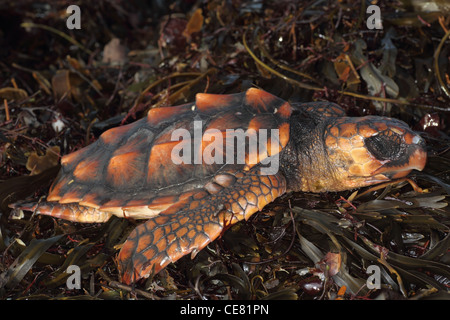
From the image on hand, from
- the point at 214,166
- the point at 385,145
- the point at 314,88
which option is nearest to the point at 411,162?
the point at 385,145

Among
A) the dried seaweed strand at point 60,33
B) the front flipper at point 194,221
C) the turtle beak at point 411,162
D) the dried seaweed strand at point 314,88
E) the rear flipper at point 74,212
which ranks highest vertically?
the dried seaweed strand at point 60,33

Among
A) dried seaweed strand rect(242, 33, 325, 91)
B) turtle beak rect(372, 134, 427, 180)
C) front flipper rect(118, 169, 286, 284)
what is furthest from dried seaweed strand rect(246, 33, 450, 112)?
front flipper rect(118, 169, 286, 284)

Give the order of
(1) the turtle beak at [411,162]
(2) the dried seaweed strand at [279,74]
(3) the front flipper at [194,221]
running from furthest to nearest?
(2) the dried seaweed strand at [279,74] < (1) the turtle beak at [411,162] < (3) the front flipper at [194,221]

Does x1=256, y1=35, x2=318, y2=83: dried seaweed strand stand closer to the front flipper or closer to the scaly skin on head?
the scaly skin on head

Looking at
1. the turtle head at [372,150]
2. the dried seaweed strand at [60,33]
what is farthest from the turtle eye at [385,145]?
the dried seaweed strand at [60,33]

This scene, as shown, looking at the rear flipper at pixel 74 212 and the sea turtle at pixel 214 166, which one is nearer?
the sea turtle at pixel 214 166

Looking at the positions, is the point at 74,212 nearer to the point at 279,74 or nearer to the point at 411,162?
the point at 279,74

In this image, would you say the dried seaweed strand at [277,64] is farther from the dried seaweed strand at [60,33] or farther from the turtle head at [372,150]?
the dried seaweed strand at [60,33]
